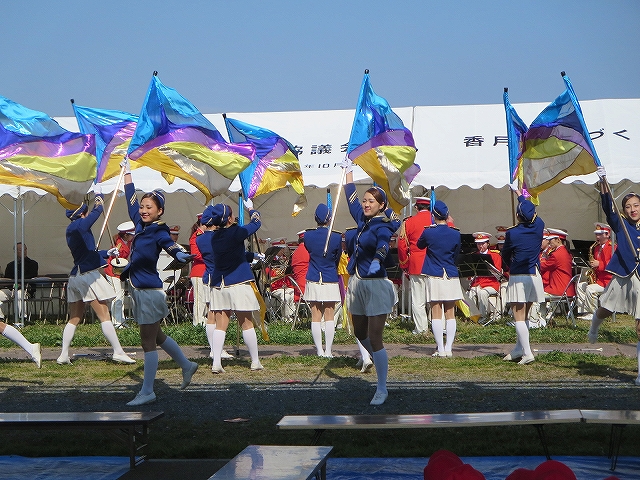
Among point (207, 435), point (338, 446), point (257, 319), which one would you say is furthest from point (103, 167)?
point (338, 446)

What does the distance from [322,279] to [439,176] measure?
493 centimetres

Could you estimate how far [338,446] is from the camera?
5.73 meters

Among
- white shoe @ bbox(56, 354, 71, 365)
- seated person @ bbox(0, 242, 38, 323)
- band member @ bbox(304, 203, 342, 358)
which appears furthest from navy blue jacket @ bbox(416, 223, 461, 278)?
seated person @ bbox(0, 242, 38, 323)

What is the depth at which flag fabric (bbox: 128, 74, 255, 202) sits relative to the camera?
29.7 feet

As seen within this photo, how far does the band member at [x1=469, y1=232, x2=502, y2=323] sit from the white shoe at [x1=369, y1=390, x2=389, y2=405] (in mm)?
7261

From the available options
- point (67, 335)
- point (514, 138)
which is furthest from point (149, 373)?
point (514, 138)

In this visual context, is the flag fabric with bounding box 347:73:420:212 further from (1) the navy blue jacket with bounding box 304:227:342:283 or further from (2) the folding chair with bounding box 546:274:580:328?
(2) the folding chair with bounding box 546:274:580:328

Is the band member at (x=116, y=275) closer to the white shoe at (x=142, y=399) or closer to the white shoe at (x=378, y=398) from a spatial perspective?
the white shoe at (x=142, y=399)

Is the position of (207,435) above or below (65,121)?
below

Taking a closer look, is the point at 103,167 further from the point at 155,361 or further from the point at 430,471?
the point at 430,471

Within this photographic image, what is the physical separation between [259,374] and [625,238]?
4.33 metres

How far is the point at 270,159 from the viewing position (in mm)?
10820

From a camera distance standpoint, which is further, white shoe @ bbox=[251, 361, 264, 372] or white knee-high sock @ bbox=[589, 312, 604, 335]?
white shoe @ bbox=[251, 361, 264, 372]

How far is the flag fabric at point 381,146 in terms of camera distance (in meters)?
8.95
